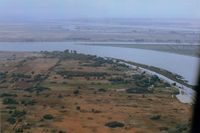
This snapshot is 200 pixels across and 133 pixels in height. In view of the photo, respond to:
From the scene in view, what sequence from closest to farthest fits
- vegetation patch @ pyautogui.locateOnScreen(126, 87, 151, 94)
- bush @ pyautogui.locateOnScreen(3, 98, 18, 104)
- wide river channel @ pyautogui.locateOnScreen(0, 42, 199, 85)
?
bush @ pyautogui.locateOnScreen(3, 98, 18, 104)
vegetation patch @ pyautogui.locateOnScreen(126, 87, 151, 94)
wide river channel @ pyautogui.locateOnScreen(0, 42, 199, 85)

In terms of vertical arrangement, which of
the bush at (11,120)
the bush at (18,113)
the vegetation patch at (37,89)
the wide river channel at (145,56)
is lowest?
the bush at (11,120)

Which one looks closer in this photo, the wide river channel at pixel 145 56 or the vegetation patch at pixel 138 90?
the vegetation patch at pixel 138 90

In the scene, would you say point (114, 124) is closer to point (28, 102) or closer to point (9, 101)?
point (28, 102)

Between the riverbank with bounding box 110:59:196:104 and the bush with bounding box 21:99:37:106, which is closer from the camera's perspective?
the bush with bounding box 21:99:37:106

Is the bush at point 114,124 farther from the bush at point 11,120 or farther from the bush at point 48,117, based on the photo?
A: the bush at point 11,120

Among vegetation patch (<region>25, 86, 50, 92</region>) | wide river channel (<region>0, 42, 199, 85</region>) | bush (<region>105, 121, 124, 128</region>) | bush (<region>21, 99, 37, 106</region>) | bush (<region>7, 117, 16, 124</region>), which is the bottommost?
bush (<region>105, 121, 124, 128</region>)

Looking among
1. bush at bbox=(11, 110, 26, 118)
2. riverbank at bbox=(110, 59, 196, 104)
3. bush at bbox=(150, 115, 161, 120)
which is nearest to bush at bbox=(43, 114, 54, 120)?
bush at bbox=(11, 110, 26, 118)

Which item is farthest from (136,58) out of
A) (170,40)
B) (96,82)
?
(170,40)

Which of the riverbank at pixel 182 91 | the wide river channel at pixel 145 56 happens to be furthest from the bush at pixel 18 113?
the wide river channel at pixel 145 56

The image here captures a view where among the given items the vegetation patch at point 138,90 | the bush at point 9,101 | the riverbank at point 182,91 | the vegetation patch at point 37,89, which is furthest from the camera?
the vegetation patch at point 138,90

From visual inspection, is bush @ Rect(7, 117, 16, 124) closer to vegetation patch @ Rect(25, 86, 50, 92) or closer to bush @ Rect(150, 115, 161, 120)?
bush @ Rect(150, 115, 161, 120)
